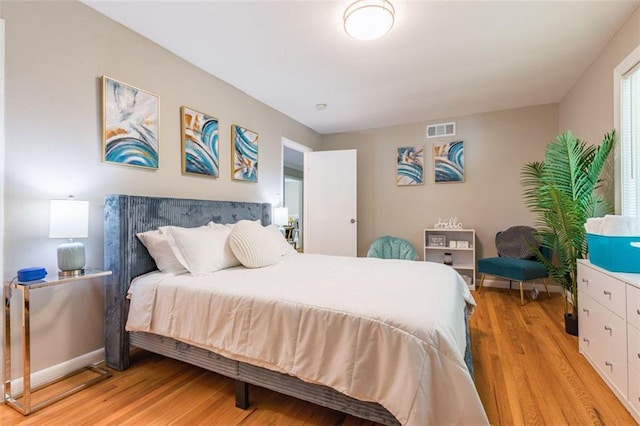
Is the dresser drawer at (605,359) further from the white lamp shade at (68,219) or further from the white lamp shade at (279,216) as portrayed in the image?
the white lamp shade at (68,219)

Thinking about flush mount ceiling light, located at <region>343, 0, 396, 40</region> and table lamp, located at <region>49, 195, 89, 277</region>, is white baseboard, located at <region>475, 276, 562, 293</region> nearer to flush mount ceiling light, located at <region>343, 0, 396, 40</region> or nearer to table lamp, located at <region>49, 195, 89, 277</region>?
flush mount ceiling light, located at <region>343, 0, 396, 40</region>

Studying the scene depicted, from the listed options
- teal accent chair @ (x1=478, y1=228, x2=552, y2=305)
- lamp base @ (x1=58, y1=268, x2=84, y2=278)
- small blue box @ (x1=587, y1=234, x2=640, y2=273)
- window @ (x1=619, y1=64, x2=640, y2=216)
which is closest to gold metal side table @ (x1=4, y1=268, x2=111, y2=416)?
lamp base @ (x1=58, y1=268, x2=84, y2=278)

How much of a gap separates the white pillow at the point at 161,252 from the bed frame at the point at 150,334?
0.20 feet

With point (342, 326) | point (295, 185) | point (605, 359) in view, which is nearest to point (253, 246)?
point (342, 326)

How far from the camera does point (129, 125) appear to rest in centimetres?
222

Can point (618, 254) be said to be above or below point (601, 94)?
below

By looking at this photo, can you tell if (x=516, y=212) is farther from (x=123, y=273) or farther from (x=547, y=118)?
(x=123, y=273)

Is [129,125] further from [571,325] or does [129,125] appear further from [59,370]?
[571,325]

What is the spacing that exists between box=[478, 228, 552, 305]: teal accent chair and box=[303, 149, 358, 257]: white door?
1.80m

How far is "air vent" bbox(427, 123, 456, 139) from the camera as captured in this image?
431 cm

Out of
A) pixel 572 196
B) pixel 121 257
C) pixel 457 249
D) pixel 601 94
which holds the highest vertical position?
pixel 601 94

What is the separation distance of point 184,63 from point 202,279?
2.06 meters

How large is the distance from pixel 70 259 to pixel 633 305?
10.4ft

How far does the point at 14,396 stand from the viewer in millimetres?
1643
